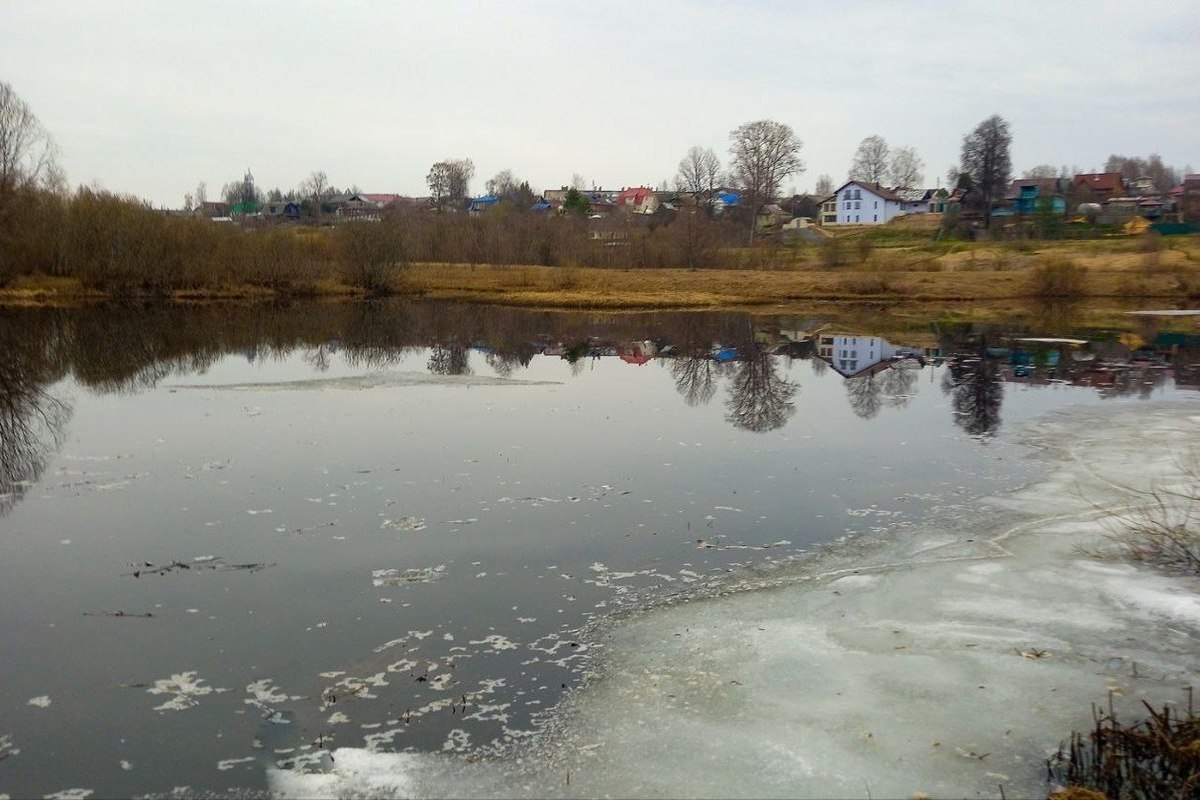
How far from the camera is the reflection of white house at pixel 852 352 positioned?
2620 centimetres

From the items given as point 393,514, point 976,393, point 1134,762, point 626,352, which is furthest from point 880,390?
point 1134,762

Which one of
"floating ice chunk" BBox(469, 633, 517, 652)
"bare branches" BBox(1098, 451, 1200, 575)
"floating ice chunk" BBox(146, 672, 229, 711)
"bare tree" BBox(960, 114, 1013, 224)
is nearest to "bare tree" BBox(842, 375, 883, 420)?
"bare branches" BBox(1098, 451, 1200, 575)

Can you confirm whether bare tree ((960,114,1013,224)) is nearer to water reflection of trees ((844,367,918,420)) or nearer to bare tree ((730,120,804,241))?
bare tree ((730,120,804,241))

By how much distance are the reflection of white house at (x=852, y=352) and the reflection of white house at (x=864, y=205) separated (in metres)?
59.1

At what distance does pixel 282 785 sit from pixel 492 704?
Result: 5.15ft

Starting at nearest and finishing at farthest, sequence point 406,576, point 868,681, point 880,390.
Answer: point 868,681 → point 406,576 → point 880,390

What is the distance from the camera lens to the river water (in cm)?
672

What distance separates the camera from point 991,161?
74.8m

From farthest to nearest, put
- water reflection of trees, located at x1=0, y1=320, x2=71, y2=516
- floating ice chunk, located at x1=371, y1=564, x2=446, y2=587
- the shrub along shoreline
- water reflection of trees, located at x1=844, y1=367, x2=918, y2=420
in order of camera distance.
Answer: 1. the shrub along shoreline
2. water reflection of trees, located at x1=844, y1=367, x2=918, y2=420
3. water reflection of trees, located at x1=0, y1=320, x2=71, y2=516
4. floating ice chunk, located at x1=371, y1=564, x2=446, y2=587

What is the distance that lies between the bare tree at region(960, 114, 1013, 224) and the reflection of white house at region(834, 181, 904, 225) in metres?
12.0

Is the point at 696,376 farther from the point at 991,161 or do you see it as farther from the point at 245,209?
the point at 245,209

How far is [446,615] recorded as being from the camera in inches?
333

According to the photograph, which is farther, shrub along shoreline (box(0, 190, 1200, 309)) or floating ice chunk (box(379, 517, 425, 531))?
shrub along shoreline (box(0, 190, 1200, 309))

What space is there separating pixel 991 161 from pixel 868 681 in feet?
251
